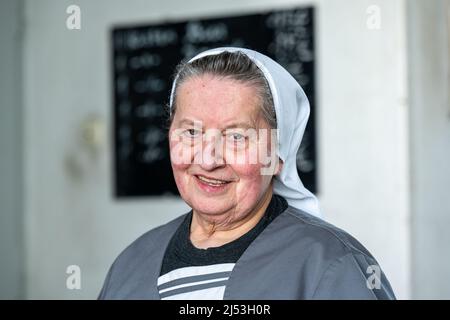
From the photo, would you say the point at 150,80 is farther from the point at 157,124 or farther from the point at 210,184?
the point at 210,184

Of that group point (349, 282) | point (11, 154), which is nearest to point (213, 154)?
point (349, 282)

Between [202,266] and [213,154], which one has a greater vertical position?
[213,154]

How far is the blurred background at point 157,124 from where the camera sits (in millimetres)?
3488

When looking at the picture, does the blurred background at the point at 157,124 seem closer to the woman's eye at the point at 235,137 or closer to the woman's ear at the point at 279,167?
the woman's ear at the point at 279,167

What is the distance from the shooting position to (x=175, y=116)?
6.34 feet

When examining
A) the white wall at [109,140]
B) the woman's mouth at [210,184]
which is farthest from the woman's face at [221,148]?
the white wall at [109,140]

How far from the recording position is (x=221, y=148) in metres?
1.80

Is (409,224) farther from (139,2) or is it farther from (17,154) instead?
(17,154)

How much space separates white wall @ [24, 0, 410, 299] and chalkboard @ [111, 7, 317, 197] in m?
0.06

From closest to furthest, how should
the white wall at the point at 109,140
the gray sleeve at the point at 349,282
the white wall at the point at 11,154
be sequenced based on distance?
1. the gray sleeve at the point at 349,282
2. the white wall at the point at 109,140
3. the white wall at the point at 11,154

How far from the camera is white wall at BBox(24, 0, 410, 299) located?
3604mm

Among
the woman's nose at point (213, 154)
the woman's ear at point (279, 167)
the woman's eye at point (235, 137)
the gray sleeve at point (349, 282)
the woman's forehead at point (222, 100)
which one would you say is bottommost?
the gray sleeve at point (349, 282)

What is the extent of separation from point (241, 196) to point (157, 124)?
7.84 feet

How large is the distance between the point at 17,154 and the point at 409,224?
2.34 m
